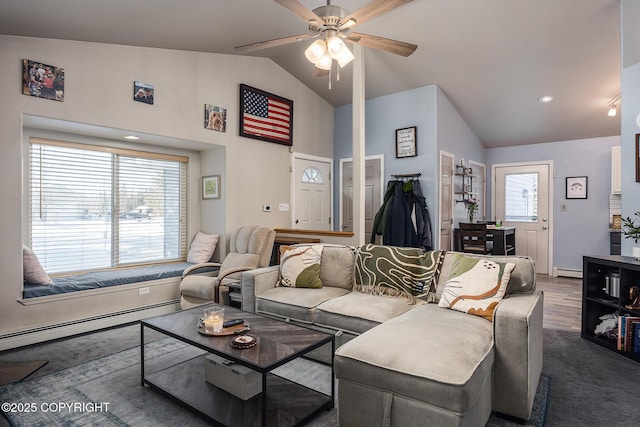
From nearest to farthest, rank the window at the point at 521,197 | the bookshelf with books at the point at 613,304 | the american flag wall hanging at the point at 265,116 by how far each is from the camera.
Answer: the bookshelf with books at the point at 613,304, the american flag wall hanging at the point at 265,116, the window at the point at 521,197

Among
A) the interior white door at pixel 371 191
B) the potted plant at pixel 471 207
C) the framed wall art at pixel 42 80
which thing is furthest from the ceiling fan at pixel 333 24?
the potted plant at pixel 471 207

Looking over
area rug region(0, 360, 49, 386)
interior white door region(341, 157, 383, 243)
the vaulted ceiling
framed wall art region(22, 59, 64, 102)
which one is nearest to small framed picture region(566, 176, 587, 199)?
the vaulted ceiling

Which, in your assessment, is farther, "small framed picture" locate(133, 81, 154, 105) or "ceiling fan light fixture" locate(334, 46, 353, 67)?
"small framed picture" locate(133, 81, 154, 105)

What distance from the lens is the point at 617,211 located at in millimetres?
5695

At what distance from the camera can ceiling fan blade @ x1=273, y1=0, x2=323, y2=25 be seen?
89.8 inches

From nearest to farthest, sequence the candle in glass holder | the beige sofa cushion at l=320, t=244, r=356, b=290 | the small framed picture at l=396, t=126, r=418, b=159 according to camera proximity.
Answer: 1. the candle in glass holder
2. the beige sofa cushion at l=320, t=244, r=356, b=290
3. the small framed picture at l=396, t=126, r=418, b=159

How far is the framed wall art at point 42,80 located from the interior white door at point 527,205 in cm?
666

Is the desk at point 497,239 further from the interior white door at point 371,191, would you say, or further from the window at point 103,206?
the window at point 103,206

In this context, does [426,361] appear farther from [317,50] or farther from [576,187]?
[576,187]

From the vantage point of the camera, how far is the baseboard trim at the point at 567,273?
6043mm

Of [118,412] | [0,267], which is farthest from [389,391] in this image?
[0,267]

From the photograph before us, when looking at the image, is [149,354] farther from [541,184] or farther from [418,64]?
[541,184]

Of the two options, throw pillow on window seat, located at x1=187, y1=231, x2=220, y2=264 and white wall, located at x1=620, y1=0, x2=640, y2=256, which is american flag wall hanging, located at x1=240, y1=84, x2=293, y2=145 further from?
white wall, located at x1=620, y1=0, x2=640, y2=256

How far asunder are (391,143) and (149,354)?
4135 mm
